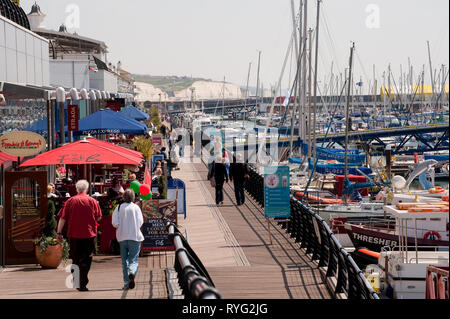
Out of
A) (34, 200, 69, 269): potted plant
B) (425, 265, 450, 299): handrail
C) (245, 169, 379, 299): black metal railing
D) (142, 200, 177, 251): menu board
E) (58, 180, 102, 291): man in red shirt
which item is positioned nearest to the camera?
(425, 265, 450, 299): handrail

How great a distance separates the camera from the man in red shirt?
1060 centimetres

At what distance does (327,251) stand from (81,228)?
461 cm

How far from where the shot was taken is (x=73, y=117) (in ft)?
73.4

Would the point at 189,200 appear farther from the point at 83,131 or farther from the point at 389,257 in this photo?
the point at 389,257

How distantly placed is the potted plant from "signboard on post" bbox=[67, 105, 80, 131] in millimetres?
9589

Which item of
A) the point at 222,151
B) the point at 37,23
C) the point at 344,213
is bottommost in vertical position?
the point at 344,213

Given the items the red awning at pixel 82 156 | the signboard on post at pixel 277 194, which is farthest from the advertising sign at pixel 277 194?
the red awning at pixel 82 156

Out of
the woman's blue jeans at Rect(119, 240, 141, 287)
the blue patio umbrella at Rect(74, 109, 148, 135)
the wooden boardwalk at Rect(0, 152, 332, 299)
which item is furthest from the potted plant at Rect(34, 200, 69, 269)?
the blue patio umbrella at Rect(74, 109, 148, 135)

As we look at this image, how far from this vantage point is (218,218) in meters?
20.3

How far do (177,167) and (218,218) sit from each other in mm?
19167

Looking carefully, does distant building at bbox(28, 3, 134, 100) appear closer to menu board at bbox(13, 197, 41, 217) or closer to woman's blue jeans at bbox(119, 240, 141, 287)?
menu board at bbox(13, 197, 41, 217)

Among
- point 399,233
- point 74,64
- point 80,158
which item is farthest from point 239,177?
point 74,64

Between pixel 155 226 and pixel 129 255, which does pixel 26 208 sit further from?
pixel 129 255
